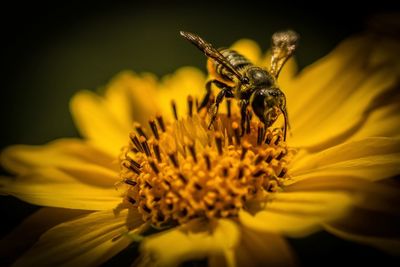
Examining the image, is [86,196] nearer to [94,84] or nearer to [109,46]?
[94,84]

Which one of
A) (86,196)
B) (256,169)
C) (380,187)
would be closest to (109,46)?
(86,196)

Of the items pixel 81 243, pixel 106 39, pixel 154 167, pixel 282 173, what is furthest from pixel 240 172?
pixel 106 39

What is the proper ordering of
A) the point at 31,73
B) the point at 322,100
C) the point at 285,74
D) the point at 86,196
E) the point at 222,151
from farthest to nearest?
the point at 31,73 < the point at 285,74 < the point at 322,100 < the point at 86,196 < the point at 222,151

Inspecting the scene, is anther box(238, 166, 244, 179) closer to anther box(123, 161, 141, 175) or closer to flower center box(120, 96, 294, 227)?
flower center box(120, 96, 294, 227)

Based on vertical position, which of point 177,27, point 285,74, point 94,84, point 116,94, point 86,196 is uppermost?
point 177,27

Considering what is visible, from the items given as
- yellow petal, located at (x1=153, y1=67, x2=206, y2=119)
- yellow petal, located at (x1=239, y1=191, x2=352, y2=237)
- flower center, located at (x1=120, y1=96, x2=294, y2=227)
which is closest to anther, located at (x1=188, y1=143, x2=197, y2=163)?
flower center, located at (x1=120, y1=96, x2=294, y2=227)

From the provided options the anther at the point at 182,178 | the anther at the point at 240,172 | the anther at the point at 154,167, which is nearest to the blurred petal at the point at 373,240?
the anther at the point at 240,172

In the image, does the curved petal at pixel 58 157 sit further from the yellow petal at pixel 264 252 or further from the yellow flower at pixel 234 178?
the yellow petal at pixel 264 252

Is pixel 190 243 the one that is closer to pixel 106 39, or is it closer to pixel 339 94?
pixel 339 94
